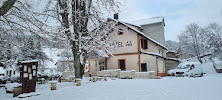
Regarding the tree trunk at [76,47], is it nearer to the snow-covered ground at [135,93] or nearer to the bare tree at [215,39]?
the snow-covered ground at [135,93]

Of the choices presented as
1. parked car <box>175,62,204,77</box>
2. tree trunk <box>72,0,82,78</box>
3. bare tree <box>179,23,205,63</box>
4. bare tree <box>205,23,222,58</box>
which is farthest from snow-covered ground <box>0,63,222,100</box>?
bare tree <box>179,23,205,63</box>

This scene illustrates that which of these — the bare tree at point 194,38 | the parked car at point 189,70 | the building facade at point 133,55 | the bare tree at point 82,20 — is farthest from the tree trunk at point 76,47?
the bare tree at point 194,38

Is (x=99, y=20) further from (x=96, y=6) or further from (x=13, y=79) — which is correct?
(x=13, y=79)

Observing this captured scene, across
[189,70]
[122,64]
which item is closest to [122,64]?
[122,64]

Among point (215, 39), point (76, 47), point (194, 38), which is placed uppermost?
point (194, 38)

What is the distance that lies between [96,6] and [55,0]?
3.18 metres

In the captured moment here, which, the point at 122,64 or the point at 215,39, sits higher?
the point at 215,39

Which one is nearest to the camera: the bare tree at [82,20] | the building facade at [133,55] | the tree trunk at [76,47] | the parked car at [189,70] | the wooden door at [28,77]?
the wooden door at [28,77]

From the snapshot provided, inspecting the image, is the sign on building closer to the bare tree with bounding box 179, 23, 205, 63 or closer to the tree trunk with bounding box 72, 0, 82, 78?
the tree trunk with bounding box 72, 0, 82, 78

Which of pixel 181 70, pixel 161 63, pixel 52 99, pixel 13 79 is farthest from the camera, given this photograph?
pixel 13 79

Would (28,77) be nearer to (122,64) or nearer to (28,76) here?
(28,76)

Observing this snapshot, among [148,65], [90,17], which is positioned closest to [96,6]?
[90,17]

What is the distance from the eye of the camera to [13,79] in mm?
24609

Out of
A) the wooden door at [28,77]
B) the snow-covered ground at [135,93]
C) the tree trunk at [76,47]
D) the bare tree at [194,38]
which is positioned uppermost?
the bare tree at [194,38]
